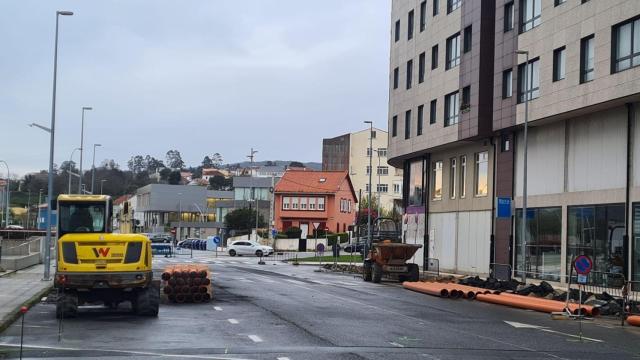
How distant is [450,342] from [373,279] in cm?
2395

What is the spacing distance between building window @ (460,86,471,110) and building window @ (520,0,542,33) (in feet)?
20.0

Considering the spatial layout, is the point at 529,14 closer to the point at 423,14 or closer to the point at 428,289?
the point at 423,14

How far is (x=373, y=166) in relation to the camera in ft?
441

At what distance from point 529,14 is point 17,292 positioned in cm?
2553

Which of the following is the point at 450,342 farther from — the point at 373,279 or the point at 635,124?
the point at 373,279

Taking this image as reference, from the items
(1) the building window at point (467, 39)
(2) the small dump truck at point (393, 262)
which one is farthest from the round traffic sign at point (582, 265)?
(1) the building window at point (467, 39)

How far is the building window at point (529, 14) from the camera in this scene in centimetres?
3675

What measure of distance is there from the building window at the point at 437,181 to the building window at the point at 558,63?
633 inches

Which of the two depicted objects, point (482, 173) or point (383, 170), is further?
point (383, 170)

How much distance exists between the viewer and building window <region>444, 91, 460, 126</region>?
147ft

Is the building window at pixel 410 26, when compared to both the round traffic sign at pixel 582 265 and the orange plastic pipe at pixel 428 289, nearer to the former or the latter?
the orange plastic pipe at pixel 428 289

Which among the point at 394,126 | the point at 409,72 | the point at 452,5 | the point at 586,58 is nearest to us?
the point at 586,58

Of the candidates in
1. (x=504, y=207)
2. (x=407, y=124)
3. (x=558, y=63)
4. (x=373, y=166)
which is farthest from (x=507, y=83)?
(x=373, y=166)

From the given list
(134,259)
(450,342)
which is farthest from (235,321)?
(450,342)
